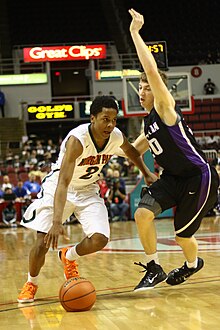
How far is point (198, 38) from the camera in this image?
101 ft

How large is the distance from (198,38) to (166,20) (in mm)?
2064

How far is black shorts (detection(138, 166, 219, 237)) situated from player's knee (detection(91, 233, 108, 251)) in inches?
16.3

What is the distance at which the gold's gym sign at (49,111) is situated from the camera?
26094 mm

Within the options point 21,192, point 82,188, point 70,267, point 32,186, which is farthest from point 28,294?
point 32,186

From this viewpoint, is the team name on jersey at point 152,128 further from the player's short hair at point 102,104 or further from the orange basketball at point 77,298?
the orange basketball at point 77,298

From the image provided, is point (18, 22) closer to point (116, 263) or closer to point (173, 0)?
point (173, 0)

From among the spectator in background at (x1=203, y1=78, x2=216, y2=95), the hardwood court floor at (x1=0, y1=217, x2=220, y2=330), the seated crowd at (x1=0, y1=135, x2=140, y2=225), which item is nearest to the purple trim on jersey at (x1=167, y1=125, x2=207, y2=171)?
the hardwood court floor at (x1=0, y1=217, x2=220, y2=330)

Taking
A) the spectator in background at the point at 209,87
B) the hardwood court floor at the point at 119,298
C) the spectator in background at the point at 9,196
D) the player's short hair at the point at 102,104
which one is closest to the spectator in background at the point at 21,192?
the spectator in background at the point at 9,196

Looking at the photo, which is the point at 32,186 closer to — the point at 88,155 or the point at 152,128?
the point at 88,155

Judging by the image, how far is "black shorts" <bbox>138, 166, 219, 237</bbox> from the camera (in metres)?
5.07

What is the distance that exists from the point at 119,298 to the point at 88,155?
3.83ft

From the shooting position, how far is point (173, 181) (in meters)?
5.16

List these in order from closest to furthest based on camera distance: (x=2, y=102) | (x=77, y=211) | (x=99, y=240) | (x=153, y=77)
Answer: (x=153, y=77) → (x=99, y=240) → (x=77, y=211) → (x=2, y=102)

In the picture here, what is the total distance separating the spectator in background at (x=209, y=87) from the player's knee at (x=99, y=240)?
23.9 meters
